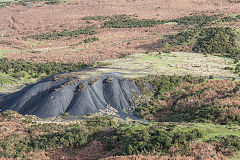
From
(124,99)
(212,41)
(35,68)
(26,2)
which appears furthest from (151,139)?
(26,2)

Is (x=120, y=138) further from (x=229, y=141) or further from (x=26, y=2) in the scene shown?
(x=26, y=2)

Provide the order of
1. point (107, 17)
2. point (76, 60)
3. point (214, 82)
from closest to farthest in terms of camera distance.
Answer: point (214, 82)
point (76, 60)
point (107, 17)

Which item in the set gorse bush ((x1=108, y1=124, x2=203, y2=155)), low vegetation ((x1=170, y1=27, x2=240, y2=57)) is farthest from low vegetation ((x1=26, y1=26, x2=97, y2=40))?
gorse bush ((x1=108, y1=124, x2=203, y2=155))

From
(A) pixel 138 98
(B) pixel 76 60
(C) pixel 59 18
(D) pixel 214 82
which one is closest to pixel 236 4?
(C) pixel 59 18

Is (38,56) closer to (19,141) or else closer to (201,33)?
(201,33)

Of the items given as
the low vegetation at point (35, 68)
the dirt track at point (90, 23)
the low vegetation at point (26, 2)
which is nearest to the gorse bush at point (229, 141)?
the low vegetation at point (35, 68)
